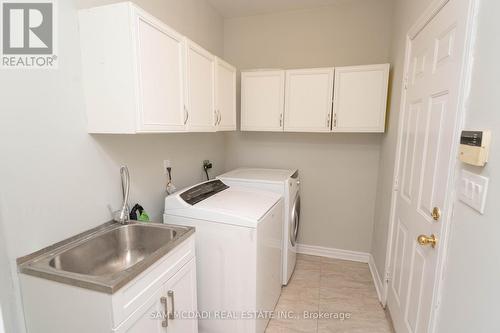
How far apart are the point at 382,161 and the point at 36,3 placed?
291cm

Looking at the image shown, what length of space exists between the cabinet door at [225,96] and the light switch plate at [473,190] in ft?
5.75

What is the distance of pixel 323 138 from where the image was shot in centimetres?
291

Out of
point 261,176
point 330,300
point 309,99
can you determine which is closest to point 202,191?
point 261,176

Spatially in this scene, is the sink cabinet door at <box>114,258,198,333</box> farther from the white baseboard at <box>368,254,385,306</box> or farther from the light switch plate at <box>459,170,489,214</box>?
the white baseboard at <box>368,254,385,306</box>

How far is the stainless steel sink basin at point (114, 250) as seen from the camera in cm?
128

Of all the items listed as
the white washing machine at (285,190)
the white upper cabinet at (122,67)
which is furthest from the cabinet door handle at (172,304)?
the white washing machine at (285,190)

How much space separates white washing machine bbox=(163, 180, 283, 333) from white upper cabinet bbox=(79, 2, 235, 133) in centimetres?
63

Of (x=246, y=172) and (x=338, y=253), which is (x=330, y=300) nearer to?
(x=338, y=253)

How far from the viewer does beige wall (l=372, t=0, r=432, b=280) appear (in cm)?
201

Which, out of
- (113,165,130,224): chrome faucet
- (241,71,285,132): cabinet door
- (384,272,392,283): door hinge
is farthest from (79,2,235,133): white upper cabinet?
(384,272,392,283): door hinge

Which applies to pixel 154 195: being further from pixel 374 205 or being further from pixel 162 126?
pixel 374 205

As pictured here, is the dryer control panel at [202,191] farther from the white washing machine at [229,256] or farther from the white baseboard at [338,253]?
the white baseboard at [338,253]

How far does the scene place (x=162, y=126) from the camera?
1497mm

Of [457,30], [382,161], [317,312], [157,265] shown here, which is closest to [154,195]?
[157,265]
